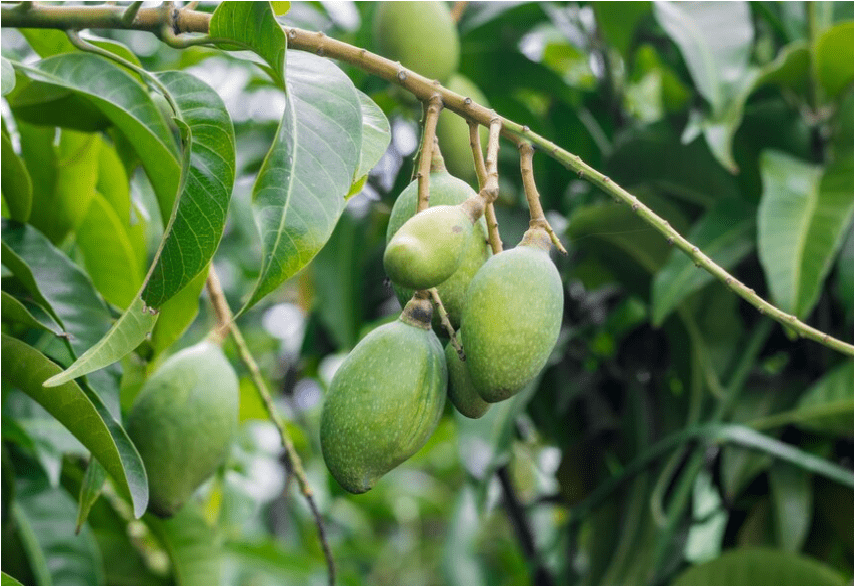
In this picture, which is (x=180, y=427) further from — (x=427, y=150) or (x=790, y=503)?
(x=790, y=503)

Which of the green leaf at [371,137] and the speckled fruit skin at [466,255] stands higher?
the green leaf at [371,137]

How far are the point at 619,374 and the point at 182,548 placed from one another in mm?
543

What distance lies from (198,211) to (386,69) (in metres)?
0.12

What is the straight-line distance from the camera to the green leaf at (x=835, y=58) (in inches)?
37.1

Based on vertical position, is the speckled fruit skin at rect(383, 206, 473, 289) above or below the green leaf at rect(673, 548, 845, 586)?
above

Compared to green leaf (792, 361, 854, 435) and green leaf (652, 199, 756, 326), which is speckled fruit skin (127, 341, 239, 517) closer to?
green leaf (652, 199, 756, 326)

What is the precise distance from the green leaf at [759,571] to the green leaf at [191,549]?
455 millimetres

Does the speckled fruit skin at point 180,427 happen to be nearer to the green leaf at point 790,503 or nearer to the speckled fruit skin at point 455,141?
the speckled fruit skin at point 455,141

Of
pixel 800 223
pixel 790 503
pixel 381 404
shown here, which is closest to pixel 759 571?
pixel 790 503

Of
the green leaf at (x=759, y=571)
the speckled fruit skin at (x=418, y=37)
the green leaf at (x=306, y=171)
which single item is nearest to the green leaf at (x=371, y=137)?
the green leaf at (x=306, y=171)

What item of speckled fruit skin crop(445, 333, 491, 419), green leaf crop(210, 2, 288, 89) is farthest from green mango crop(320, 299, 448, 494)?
green leaf crop(210, 2, 288, 89)

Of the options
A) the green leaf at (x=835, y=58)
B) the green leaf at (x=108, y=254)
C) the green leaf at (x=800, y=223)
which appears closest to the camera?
the green leaf at (x=108, y=254)

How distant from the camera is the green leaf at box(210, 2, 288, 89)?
1.42ft

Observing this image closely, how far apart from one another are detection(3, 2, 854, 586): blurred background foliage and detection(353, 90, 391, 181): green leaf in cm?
30
